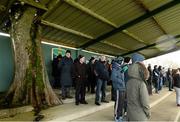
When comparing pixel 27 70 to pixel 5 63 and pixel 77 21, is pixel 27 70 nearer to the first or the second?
pixel 5 63

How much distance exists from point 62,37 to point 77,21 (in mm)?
1726

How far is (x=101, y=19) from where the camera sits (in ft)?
36.2

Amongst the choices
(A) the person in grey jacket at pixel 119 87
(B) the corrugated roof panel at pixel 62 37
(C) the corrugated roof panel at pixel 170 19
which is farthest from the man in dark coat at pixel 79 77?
(C) the corrugated roof panel at pixel 170 19

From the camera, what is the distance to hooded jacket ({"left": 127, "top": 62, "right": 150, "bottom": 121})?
4.05 m

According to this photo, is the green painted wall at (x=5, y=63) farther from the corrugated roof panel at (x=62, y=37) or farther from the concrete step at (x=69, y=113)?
the concrete step at (x=69, y=113)

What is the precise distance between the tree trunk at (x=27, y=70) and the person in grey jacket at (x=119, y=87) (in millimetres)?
2357

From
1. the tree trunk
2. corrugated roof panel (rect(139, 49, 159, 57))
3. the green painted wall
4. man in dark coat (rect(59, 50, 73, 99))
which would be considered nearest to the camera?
the tree trunk

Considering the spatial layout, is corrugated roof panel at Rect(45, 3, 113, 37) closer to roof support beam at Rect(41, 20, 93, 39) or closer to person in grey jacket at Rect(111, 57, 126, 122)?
roof support beam at Rect(41, 20, 93, 39)

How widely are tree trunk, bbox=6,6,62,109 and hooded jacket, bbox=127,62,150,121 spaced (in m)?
3.96

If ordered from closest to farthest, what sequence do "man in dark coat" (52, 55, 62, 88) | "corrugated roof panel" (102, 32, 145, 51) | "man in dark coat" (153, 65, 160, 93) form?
"man in dark coat" (52, 55, 62, 88), "corrugated roof panel" (102, 32, 145, 51), "man in dark coat" (153, 65, 160, 93)

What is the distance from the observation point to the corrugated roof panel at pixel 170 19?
1267cm

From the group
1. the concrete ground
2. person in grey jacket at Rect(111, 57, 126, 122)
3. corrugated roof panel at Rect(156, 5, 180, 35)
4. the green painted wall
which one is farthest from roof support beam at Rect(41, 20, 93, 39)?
person in grey jacket at Rect(111, 57, 126, 122)

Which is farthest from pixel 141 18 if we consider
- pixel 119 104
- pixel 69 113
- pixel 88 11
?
pixel 69 113

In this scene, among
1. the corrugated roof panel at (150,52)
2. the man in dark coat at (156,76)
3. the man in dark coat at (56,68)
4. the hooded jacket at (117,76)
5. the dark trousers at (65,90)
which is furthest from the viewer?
the corrugated roof panel at (150,52)
